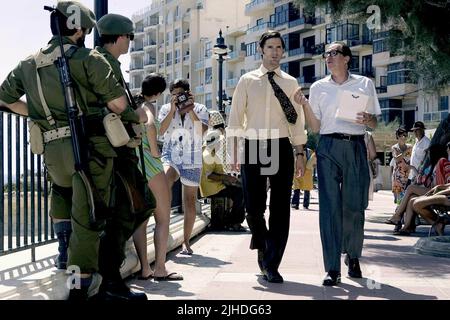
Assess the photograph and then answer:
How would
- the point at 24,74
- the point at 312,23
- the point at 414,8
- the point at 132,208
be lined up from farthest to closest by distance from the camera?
the point at 312,23, the point at 414,8, the point at 132,208, the point at 24,74

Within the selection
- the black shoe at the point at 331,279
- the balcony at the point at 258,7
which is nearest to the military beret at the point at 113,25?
the black shoe at the point at 331,279

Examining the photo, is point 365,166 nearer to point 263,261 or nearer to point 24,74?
point 263,261

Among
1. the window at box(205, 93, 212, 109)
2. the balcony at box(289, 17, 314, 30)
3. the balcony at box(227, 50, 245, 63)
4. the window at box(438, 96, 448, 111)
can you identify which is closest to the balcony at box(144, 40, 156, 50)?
the window at box(205, 93, 212, 109)

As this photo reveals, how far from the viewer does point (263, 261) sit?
604 centimetres

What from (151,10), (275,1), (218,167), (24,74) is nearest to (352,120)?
(24,74)

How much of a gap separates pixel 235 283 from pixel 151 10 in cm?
10730

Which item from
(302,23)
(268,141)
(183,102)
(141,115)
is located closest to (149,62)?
(302,23)

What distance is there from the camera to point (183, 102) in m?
6.93

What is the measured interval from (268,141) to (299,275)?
1239 millimetres

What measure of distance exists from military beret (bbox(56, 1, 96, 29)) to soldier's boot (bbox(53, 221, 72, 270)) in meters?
1.28

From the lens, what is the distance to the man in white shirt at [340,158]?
5984mm

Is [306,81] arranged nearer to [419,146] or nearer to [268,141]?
[419,146]

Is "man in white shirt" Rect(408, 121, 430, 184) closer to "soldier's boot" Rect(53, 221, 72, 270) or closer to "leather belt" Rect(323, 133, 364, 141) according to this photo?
"leather belt" Rect(323, 133, 364, 141)

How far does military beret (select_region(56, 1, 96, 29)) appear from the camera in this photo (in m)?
4.32
